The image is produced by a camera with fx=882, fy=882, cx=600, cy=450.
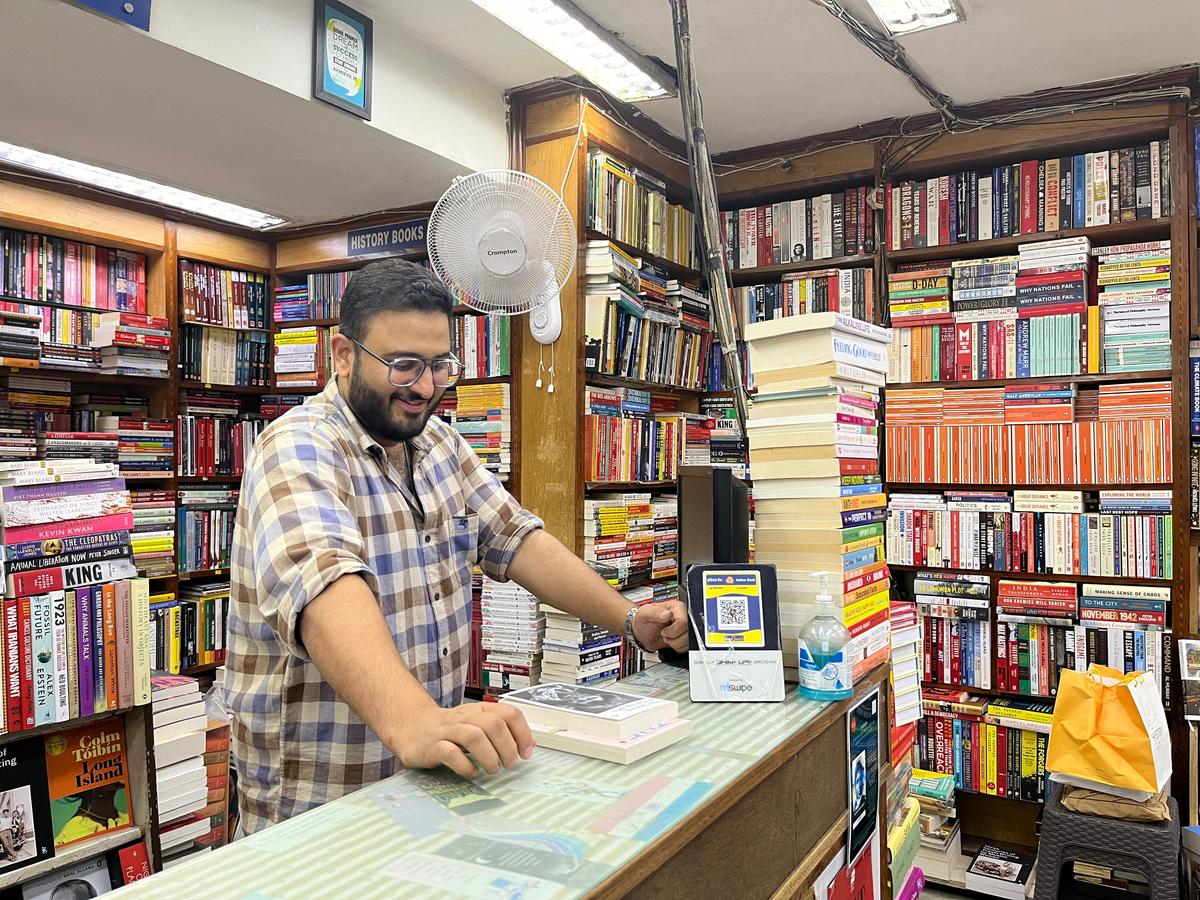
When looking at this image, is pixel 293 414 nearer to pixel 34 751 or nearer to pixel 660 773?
pixel 660 773

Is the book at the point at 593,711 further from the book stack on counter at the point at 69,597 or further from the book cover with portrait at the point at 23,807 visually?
the book cover with portrait at the point at 23,807

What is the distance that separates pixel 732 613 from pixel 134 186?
3.29m

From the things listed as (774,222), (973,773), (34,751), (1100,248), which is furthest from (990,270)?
(34,751)

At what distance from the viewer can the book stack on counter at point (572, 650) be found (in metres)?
3.10

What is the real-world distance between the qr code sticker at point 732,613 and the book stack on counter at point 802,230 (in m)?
2.51

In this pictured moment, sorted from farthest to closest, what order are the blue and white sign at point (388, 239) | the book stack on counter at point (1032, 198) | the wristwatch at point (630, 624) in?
the blue and white sign at point (388, 239), the book stack on counter at point (1032, 198), the wristwatch at point (630, 624)

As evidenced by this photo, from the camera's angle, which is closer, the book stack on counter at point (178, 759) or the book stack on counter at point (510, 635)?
the book stack on counter at point (178, 759)

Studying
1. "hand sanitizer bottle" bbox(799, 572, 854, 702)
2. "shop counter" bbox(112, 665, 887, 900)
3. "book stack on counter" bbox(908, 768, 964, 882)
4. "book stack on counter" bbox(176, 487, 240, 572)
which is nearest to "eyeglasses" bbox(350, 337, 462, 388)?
"shop counter" bbox(112, 665, 887, 900)

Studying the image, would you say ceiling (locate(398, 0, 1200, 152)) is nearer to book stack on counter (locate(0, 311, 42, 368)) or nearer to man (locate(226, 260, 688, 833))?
man (locate(226, 260, 688, 833))

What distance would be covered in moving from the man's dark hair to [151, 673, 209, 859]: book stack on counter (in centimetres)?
146

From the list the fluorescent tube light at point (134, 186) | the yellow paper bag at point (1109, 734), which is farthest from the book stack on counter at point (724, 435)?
the fluorescent tube light at point (134, 186)

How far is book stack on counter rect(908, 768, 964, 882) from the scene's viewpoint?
330cm

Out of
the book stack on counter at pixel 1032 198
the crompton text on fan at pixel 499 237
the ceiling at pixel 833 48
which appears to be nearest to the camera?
the crompton text on fan at pixel 499 237

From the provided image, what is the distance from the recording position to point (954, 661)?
11.4 ft
